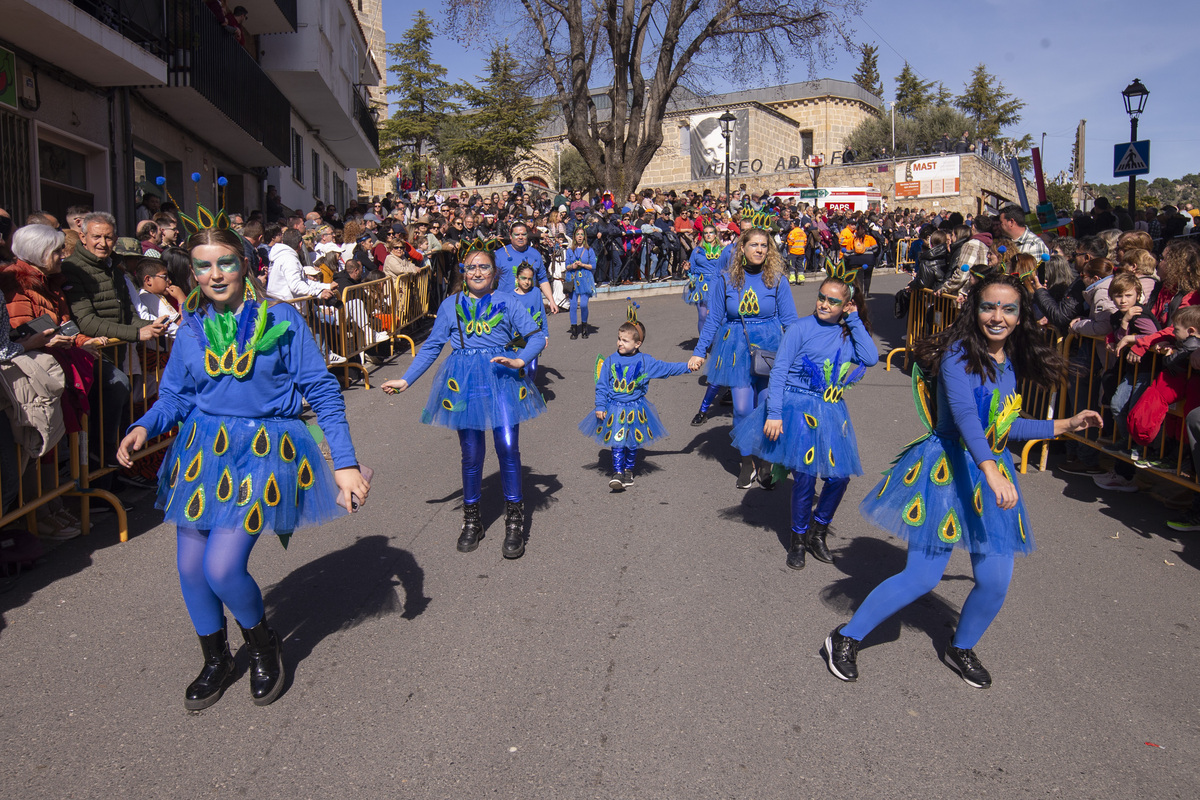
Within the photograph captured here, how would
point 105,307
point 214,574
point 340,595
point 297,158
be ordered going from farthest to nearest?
point 297,158, point 105,307, point 340,595, point 214,574

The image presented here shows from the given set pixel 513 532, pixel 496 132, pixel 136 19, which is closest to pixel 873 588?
pixel 513 532

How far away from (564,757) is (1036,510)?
4.65 metres

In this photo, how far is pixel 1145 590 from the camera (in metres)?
4.85

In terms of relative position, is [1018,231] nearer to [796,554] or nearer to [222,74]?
[796,554]

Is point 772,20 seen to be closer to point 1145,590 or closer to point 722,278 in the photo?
point 722,278

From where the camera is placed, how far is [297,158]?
23.2 m

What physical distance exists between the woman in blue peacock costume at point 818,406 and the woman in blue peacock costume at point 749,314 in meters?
1.44

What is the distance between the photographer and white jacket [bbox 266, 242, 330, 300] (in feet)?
29.8

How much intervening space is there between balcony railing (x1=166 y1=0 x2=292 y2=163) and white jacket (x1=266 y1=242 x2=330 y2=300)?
5.16 meters

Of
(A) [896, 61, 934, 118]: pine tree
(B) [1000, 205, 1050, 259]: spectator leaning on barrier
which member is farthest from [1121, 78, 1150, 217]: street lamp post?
(A) [896, 61, 934, 118]: pine tree

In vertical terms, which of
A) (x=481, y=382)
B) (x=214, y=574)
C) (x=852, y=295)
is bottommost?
(x=214, y=574)

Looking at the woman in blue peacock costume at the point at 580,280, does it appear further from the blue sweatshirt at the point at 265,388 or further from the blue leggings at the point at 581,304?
the blue sweatshirt at the point at 265,388

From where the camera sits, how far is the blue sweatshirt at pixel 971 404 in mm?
3367

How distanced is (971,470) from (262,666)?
3112 millimetres
